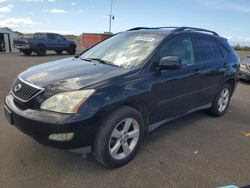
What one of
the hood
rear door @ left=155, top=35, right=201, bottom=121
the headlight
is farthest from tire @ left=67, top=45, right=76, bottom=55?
the headlight

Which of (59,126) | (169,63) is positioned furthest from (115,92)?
(169,63)

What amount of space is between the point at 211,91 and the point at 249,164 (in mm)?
1726

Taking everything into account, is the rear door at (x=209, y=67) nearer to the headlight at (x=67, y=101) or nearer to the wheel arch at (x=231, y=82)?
the wheel arch at (x=231, y=82)

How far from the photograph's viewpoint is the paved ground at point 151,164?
288 centimetres

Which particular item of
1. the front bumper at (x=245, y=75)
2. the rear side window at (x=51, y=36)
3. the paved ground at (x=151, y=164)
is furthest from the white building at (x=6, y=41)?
the paved ground at (x=151, y=164)

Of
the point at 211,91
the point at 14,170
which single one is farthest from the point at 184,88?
the point at 14,170

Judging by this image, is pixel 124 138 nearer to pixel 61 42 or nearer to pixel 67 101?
pixel 67 101

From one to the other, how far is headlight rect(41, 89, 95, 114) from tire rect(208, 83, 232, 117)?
3.21 metres

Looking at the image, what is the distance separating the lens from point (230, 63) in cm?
524

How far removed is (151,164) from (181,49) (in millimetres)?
1893

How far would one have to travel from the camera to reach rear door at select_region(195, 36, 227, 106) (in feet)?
14.6

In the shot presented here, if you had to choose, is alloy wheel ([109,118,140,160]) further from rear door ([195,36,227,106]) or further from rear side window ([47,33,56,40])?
rear side window ([47,33,56,40])

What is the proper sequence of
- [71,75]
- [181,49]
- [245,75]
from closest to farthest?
[71,75] < [181,49] < [245,75]

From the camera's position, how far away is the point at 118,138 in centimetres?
312
